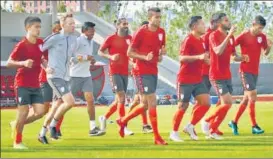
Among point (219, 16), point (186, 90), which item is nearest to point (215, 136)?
point (186, 90)

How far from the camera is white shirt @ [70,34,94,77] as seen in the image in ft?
37.2

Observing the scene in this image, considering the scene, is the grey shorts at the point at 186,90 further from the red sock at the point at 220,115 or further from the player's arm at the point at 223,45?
the red sock at the point at 220,115

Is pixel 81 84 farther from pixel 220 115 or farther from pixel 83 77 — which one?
pixel 220 115

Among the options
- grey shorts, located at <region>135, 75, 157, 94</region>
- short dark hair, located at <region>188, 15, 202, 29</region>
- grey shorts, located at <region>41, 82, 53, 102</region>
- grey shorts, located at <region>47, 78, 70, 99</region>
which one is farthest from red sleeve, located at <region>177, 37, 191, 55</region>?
grey shorts, located at <region>41, 82, 53, 102</region>

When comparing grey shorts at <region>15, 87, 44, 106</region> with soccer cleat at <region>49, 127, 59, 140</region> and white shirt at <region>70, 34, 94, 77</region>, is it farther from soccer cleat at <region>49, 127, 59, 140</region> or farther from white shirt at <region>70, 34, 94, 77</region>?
white shirt at <region>70, 34, 94, 77</region>

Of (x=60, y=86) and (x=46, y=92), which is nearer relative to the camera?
(x=60, y=86)

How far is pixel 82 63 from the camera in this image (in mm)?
11391

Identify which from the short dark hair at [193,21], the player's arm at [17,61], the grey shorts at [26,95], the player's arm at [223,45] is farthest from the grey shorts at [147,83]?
the player's arm at [17,61]

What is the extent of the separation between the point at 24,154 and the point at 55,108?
2409mm

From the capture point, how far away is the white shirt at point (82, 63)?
37.2 ft

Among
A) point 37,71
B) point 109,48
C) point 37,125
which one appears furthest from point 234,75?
point 37,71

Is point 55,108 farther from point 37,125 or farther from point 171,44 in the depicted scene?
point 171,44

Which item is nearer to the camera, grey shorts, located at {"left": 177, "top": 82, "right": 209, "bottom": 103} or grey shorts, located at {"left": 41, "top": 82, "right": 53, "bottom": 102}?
grey shorts, located at {"left": 177, "top": 82, "right": 209, "bottom": 103}

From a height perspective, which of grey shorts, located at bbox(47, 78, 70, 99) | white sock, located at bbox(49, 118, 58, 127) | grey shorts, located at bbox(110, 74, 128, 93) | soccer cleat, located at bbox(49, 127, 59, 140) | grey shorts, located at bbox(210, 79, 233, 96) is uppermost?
grey shorts, located at bbox(47, 78, 70, 99)
